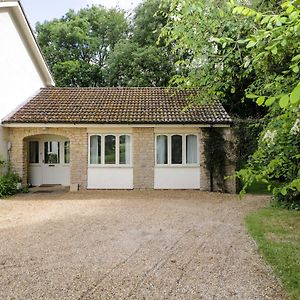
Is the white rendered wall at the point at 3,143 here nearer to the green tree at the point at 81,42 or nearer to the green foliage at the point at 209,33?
the green foliage at the point at 209,33

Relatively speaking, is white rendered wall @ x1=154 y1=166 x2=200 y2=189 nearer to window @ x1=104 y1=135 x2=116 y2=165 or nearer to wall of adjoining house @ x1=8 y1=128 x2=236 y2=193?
wall of adjoining house @ x1=8 y1=128 x2=236 y2=193

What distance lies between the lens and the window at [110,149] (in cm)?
1681

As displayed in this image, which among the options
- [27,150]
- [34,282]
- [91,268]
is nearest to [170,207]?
[91,268]

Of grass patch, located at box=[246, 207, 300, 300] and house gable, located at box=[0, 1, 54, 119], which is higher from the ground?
house gable, located at box=[0, 1, 54, 119]

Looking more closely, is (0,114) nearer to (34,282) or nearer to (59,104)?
(59,104)

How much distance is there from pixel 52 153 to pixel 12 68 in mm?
4594

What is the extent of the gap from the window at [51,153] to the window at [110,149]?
3.26 metres

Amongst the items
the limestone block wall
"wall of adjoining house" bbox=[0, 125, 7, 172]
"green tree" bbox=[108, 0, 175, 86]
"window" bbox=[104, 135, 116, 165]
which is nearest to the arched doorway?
"wall of adjoining house" bbox=[0, 125, 7, 172]

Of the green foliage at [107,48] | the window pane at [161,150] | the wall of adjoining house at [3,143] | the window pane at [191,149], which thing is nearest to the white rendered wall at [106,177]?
the window pane at [161,150]

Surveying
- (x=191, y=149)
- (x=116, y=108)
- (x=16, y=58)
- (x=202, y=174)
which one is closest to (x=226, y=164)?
(x=202, y=174)

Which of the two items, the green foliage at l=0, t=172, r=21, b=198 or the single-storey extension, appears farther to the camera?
the single-storey extension

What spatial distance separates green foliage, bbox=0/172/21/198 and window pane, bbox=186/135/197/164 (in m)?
7.85

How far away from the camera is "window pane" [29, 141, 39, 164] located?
1828 cm

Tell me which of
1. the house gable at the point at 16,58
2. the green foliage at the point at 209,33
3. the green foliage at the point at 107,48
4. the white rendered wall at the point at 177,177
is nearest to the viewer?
the green foliage at the point at 209,33
